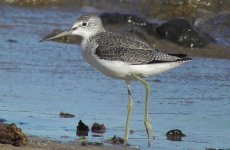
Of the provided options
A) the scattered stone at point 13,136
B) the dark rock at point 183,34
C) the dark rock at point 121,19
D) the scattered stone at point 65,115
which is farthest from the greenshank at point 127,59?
the dark rock at point 121,19

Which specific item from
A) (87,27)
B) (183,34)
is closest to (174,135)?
(87,27)

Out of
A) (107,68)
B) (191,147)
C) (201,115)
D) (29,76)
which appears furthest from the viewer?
(29,76)

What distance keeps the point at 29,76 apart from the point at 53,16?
448 centimetres

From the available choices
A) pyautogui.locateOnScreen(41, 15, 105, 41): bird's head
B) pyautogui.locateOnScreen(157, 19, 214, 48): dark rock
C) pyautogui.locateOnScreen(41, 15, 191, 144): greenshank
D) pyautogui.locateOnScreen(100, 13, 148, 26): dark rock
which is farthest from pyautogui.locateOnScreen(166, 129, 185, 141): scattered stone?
pyautogui.locateOnScreen(100, 13, 148, 26): dark rock

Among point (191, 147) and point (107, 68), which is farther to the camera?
point (107, 68)

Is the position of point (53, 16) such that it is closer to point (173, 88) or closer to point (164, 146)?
point (173, 88)

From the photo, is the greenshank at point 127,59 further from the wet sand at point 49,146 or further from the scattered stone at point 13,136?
the scattered stone at point 13,136

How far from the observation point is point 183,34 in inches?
435

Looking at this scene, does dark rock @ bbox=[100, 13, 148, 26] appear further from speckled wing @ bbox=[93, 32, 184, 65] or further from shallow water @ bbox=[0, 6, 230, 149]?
speckled wing @ bbox=[93, 32, 184, 65]

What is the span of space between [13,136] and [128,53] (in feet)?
5.03

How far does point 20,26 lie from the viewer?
11695 mm

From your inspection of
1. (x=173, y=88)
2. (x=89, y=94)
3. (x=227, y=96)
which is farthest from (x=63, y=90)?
(x=227, y=96)

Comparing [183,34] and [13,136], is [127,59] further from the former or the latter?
[183,34]

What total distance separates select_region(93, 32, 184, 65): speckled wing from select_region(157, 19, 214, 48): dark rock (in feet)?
13.6
